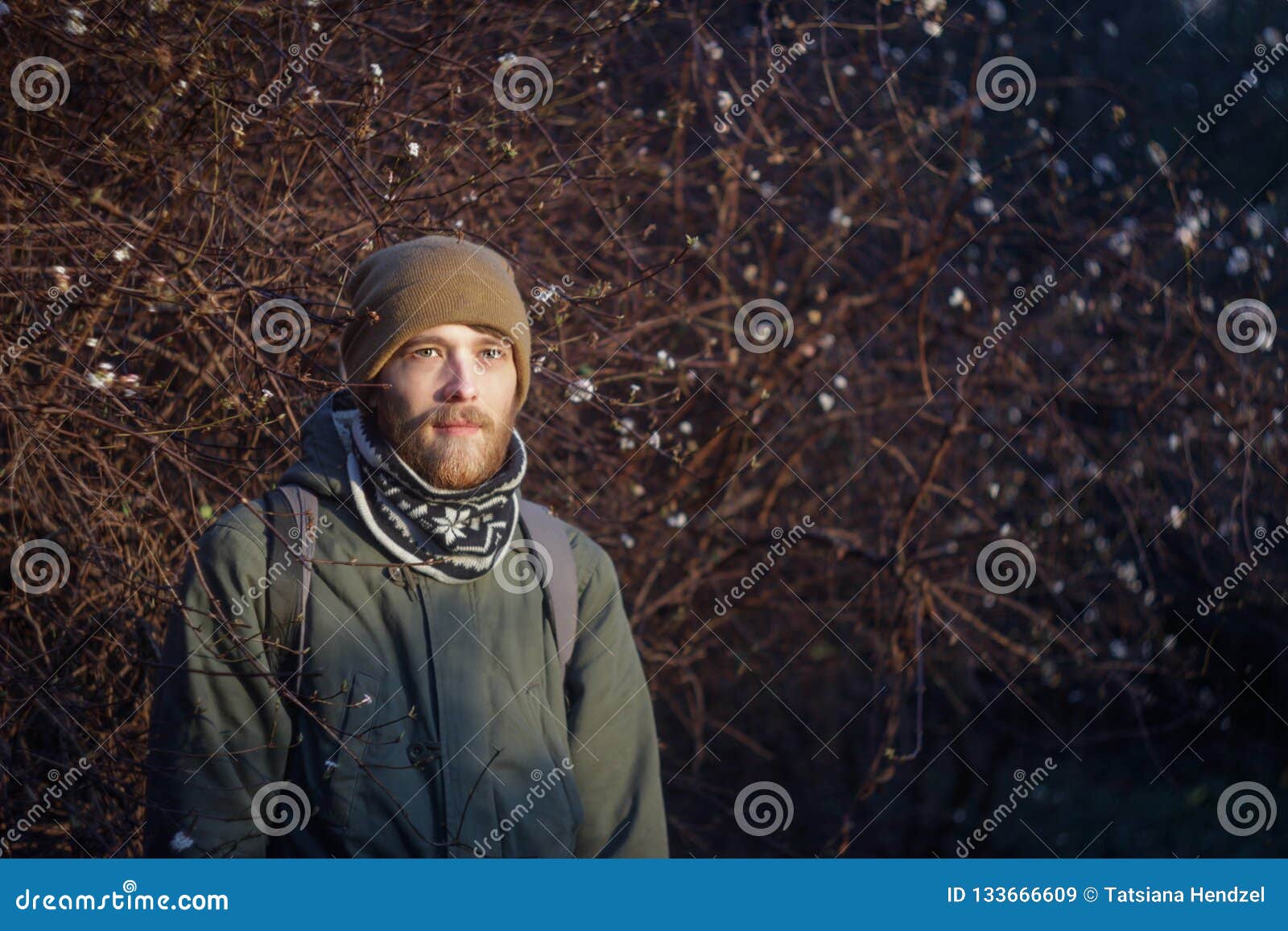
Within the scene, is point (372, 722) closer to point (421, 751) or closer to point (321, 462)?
point (421, 751)

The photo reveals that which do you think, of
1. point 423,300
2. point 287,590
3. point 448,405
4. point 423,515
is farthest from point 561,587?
point 423,300

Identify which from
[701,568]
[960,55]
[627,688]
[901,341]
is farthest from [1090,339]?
[627,688]

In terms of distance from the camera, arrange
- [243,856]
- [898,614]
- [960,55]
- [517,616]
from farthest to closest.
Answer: [960,55], [898,614], [517,616], [243,856]

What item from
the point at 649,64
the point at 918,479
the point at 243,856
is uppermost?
the point at 649,64

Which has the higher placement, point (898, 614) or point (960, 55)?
point (960, 55)

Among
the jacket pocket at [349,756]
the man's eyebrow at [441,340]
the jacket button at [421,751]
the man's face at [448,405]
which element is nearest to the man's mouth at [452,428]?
the man's face at [448,405]

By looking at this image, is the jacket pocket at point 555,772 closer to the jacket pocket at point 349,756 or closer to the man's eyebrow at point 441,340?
the jacket pocket at point 349,756

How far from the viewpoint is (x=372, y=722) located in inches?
103

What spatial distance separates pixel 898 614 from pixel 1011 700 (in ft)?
5.52

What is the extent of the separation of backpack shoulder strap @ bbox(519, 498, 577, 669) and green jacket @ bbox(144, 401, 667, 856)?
0.09 ft

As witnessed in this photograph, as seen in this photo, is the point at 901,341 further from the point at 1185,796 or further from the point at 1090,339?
the point at 1185,796

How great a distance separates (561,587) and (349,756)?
56 cm

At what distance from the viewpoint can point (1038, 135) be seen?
5.99 metres

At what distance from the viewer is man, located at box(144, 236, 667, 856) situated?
2.55 metres
